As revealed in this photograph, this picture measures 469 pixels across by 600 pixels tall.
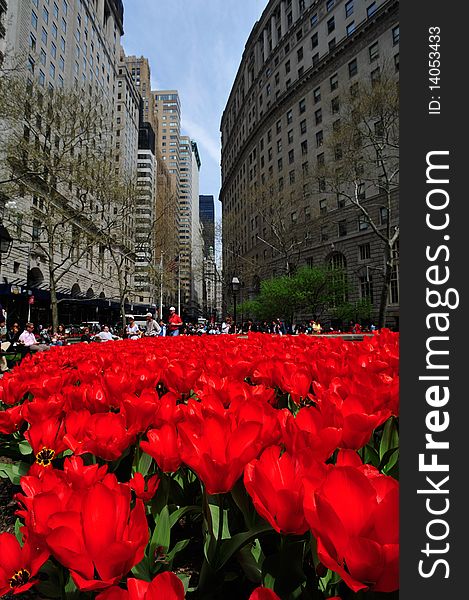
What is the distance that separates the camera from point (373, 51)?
1465 inches

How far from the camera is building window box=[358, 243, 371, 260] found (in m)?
35.7

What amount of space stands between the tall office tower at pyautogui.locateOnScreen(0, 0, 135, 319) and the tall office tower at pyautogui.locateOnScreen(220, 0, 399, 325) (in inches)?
626

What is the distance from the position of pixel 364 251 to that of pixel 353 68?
19.5m

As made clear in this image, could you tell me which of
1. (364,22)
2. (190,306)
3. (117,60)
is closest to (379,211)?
(364,22)

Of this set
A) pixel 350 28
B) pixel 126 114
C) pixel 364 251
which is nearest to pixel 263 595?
pixel 364 251

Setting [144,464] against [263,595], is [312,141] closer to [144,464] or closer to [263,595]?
[144,464]

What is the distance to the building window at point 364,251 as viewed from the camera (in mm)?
35709

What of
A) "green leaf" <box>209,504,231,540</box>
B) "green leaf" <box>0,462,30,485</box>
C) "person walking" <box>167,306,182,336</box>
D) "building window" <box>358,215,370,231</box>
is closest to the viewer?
"green leaf" <box>209,504,231,540</box>

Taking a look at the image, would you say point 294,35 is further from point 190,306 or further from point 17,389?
point 190,306

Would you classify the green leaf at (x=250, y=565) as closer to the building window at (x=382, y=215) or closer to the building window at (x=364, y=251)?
the building window at (x=382, y=215)

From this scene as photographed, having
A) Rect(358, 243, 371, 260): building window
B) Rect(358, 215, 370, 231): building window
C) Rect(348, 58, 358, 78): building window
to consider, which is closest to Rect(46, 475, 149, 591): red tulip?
Rect(358, 243, 371, 260): building window

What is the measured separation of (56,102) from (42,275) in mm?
20509

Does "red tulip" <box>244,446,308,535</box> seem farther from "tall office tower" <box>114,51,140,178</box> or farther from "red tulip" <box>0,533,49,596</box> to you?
"tall office tower" <box>114,51,140,178</box>

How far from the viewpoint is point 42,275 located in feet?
122
